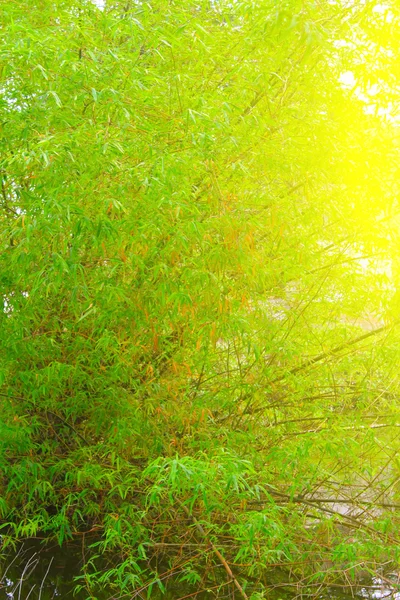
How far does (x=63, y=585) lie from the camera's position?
3.85 meters

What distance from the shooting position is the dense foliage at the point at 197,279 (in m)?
3.31

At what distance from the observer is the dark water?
3.73 metres

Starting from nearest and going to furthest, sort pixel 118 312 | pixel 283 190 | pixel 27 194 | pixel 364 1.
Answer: pixel 27 194 < pixel 118 312 < pixel 364 1 < pixel 283 190

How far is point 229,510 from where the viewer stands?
3.92m

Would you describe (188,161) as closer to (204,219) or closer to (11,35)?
(204,219)

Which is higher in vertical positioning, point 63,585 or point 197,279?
point 197,279

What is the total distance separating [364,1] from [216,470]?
106 inches

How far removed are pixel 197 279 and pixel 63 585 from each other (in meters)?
1.95

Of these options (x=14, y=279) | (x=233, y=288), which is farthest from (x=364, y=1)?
(x=14, y=279)

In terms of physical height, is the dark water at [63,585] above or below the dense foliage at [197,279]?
below

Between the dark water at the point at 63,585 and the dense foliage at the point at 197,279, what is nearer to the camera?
the dense foliage at the point at 197,279

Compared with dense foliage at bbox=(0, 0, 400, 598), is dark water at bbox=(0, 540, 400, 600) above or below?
below

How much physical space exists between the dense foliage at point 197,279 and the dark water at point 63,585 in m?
0.08

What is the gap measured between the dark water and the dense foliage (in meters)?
0.08
